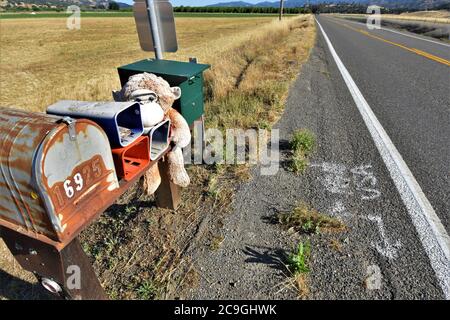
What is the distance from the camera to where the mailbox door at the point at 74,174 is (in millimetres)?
1501

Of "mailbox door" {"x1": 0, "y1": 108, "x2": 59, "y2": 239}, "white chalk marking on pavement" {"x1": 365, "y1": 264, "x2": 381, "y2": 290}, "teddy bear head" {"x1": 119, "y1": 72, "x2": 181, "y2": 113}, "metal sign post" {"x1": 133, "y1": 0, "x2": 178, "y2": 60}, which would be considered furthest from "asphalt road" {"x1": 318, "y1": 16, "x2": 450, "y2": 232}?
"metal sign post" {"x1": 133, "y1": 0, "x2": 178, "y2": 60}

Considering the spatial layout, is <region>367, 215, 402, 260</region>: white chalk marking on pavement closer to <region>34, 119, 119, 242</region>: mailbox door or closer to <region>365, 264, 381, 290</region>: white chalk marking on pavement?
<region>365, 264, 381, 290</region>: white chalk marking on pavement

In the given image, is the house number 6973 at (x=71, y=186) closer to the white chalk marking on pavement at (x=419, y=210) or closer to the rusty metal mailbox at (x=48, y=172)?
the rusty metal mailbox at (x=48, y=172)

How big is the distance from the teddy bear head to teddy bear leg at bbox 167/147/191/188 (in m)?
0.42

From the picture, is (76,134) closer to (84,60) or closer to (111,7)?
(84,60)

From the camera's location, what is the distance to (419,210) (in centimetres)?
283

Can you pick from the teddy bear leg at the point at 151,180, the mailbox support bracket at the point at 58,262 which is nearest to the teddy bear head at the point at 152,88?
the teddy bear leg at the point at 151,180

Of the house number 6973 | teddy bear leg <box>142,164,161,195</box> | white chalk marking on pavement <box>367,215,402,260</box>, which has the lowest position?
white chalk marking on pavement <box>367,215,402,260</box>

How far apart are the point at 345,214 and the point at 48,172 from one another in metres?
2.50

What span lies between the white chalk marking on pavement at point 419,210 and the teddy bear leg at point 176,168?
7.22ft

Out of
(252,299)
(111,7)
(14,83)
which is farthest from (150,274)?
(111,7)

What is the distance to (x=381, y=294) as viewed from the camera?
2.06 meters

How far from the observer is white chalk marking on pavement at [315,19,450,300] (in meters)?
2.25

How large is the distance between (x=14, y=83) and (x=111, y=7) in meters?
124
